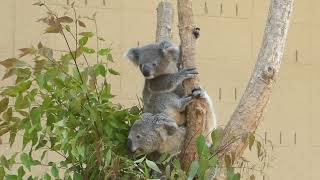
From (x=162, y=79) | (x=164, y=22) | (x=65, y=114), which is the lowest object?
(x=65, y=114)

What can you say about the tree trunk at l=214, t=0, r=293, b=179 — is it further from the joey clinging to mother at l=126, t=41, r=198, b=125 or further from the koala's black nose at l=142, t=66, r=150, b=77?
the koala's black nose at l=142, t=66, r=150, b=77

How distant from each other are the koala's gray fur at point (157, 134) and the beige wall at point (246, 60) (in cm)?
164

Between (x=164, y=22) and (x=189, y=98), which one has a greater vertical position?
(x=164, y=22)

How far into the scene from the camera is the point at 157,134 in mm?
3682

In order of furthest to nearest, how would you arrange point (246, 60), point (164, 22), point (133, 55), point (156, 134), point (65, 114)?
point (246, 60) → point (164, 22) → point (133, 55) → point (156, 134) → point (65, 114)

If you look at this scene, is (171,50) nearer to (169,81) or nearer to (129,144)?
(169,81)

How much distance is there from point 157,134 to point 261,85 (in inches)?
18.9

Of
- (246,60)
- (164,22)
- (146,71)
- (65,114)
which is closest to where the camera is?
(65,114)

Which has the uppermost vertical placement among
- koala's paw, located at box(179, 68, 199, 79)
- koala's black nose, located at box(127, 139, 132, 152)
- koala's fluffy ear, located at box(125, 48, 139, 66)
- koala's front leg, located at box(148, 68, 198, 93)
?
koala's fluffy ear, located at box(125, 48, 139, 66)

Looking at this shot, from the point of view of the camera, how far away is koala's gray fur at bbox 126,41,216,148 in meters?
3.75

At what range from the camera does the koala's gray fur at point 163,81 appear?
375 centimetres

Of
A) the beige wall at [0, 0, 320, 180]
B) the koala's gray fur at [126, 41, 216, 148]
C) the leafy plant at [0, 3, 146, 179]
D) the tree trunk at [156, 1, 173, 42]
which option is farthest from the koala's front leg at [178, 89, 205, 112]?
the beige wall at [0, 0, 320, 180]

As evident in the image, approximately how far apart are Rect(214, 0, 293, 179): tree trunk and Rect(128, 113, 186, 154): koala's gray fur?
237mm

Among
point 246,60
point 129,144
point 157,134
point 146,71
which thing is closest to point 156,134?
point 157,134
